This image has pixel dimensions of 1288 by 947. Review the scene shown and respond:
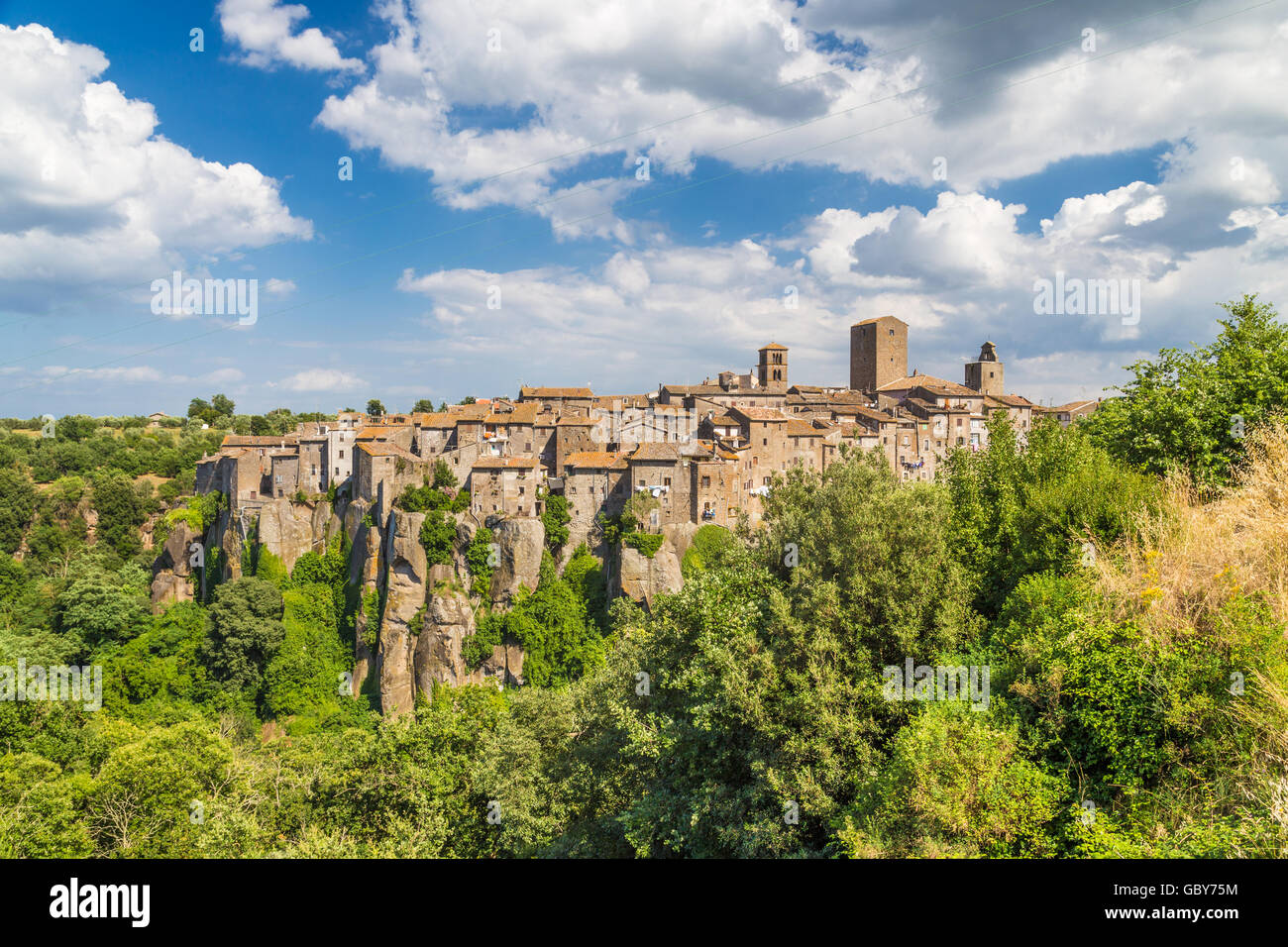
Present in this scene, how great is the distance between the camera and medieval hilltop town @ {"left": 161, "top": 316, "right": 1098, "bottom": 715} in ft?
174

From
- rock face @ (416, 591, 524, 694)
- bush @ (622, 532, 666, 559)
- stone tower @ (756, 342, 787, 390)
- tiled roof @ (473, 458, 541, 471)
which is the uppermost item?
stone tower @ (756, 342, 787, 390)

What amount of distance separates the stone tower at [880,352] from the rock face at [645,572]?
5147 centimetres

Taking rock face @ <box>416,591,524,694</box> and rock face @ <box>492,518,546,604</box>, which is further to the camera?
rock face @ <box>492,518,546,604</box>

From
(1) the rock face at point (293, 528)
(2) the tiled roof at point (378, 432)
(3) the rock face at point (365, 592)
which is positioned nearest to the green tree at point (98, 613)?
(1) the rock face at point (293, 528)

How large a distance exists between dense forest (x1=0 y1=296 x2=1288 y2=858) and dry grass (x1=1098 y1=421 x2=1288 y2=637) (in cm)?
5

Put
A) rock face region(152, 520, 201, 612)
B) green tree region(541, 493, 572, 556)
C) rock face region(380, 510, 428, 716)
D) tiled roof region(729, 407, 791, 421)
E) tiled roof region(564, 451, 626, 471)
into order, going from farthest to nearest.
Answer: rock face region(152, 520, 201, 612)
tiled roof region(729, 407, 791, 421)
tiled roof region(564, 451, 626, 471)
green tree region(541, 493, 572, 556)
rock face region(380, 510, 428, 716)

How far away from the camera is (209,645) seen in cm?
5466

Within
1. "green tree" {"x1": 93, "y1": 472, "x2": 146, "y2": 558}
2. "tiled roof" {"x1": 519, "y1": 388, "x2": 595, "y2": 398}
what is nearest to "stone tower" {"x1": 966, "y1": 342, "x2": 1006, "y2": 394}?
"tiled roof" {"x1": 519, "y1": 388, "x2": 595, "y2": 398}

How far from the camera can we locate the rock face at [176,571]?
66.9 metres

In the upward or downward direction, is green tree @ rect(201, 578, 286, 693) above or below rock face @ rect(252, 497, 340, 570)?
below

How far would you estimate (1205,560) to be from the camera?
11523 mm

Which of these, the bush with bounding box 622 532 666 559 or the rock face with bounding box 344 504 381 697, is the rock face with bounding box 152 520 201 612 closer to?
the rock face with bounding box 344 504 381 697
